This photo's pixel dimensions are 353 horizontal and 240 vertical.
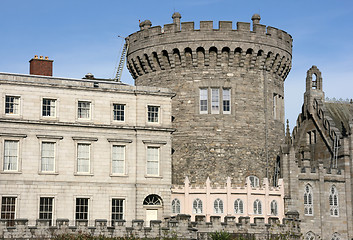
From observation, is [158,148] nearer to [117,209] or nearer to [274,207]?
[117,209]

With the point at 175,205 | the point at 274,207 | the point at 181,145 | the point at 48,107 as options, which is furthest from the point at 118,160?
the point at 274,207

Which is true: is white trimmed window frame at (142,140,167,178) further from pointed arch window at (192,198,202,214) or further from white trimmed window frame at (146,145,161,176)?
pointed arch window at (192,198,202,214)

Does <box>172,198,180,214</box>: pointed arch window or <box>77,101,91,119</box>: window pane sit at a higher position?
<box>77,101,91,119</box>: window pane

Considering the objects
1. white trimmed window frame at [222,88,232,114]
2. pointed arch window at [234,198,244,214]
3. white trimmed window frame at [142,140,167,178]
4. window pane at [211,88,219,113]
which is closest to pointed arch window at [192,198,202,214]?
pointed arch window at [234,198,244,214]

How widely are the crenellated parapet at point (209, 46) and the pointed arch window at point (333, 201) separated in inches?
441

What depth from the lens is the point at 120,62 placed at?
58.6 m

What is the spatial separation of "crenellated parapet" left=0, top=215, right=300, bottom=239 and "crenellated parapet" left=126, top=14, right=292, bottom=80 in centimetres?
1430

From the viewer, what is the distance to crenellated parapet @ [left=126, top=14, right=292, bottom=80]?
53.9 meters

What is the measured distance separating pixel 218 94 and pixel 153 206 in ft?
37.0

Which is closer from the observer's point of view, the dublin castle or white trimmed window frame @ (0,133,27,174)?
white trimmed window frame @ (0,133,27,174)

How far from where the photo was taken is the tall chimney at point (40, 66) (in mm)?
50250

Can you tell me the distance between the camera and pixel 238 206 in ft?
163

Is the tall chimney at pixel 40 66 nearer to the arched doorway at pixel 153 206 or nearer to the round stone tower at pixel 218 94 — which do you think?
the round stone tower at pixel 218 94

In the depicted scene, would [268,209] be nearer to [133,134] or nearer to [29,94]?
[133,134]
